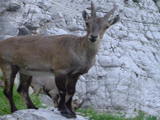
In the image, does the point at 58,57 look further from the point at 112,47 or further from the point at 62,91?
the point at 112,47

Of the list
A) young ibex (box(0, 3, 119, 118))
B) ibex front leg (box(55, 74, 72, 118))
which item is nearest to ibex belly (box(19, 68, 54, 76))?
young ibex (box(0, 3, 119, 118))

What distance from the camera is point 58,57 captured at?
6242mm

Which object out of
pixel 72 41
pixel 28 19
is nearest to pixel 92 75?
pixel 28 19

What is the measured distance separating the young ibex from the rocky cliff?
745cm

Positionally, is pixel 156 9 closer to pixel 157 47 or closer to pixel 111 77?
pixel 157 47

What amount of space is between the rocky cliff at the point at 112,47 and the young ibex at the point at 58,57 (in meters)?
7.45

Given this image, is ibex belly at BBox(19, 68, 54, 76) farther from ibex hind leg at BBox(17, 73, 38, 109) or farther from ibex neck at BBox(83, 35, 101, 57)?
ibex neck at BBox(83, 35, 101, 57)

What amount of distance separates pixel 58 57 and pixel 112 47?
1230 centimetres

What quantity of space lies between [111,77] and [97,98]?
4.89 ft

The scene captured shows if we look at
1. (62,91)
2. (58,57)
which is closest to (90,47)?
(58,57)

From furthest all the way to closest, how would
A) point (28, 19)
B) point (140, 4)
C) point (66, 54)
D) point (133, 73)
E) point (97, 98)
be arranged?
point (140, 4), point (133, 73), point (97, 98), point (28, 19), point (66, 54)

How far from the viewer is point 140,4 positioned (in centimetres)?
2120

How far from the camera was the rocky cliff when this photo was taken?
50.7ft

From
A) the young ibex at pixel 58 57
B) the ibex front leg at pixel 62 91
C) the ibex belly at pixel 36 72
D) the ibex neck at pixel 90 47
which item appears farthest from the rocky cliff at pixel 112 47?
the ibex front leg at pixel 62 91
